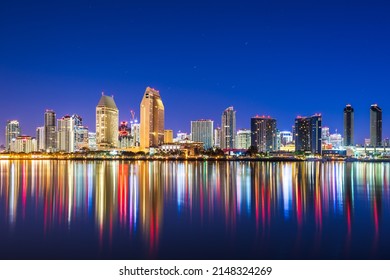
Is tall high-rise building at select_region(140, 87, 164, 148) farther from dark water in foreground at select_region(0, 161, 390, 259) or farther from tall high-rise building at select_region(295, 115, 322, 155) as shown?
dark water in foreground at select_region(0, 161, 390, 259)

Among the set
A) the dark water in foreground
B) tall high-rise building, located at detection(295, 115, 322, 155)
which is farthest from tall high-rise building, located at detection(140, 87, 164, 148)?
the dark water in foreground

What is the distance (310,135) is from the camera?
194 metres

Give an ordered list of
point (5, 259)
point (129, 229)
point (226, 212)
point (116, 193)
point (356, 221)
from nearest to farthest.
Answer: point (5, 259) < point (129, 229) < point (356, 221) < point (226, 212) < point (116, 193)

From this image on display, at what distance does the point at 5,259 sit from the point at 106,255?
7.63 feet

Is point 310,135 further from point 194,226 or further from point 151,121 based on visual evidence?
point 194,226

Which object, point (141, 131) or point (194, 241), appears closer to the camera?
point (194, 241)

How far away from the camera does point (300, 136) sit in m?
197

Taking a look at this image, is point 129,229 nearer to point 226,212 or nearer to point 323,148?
point 226,212

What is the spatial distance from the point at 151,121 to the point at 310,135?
2944 inches

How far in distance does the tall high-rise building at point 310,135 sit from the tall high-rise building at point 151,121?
65.9 metres

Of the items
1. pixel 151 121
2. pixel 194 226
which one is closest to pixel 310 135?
pixel 151 121

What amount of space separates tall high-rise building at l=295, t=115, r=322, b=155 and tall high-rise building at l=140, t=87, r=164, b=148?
216 feet

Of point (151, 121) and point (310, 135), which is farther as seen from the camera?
point (310, 135)
